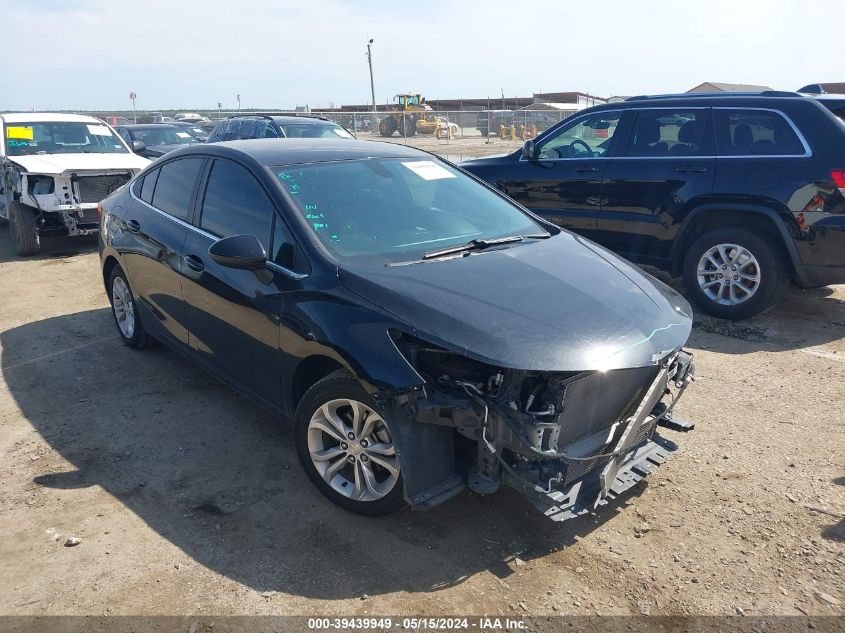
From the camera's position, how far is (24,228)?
9.05 meters

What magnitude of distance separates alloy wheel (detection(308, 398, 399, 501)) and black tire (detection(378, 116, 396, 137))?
39695mm

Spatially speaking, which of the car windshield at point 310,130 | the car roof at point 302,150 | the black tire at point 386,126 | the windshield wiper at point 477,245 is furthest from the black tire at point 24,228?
the black tire at point 386,126

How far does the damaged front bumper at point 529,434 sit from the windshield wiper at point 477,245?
0.89 m

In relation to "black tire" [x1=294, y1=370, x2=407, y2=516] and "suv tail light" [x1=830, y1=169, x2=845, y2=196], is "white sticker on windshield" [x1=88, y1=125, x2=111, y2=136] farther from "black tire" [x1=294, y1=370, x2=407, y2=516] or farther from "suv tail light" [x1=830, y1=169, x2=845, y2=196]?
"suv tail light" [x1=830, y1=169, x2=845, y2=196]

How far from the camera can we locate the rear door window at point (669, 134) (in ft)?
21.4

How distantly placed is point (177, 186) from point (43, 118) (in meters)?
7.24

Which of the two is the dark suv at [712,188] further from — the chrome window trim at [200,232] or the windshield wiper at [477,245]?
the chrome window trim at [200,232]

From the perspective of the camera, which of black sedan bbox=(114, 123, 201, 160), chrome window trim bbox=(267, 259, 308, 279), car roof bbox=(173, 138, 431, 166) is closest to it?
chrome window trim bbox=(267, 259, 308, 279)

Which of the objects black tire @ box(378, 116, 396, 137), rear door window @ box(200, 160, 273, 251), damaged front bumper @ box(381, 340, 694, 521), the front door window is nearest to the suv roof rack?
the front door window

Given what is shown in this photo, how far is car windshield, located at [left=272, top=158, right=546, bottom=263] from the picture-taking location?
143 inches

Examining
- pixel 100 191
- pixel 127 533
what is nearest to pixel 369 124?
pixel 100 191

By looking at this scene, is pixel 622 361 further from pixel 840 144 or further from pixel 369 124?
pixel 369 124

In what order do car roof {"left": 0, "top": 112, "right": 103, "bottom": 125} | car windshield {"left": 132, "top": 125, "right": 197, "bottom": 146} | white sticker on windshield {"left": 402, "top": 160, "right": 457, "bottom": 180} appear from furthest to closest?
car windshield {"left": 132, "top": 125, "right": 197, "bottom": 146} < car roof {"left": 0, "top": 112, "right": 103, "bottom": 125} < white sticker on windshield {"left": 402, "top": 160, "right": 457, "bottom": 180}

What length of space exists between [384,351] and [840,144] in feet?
16.2
